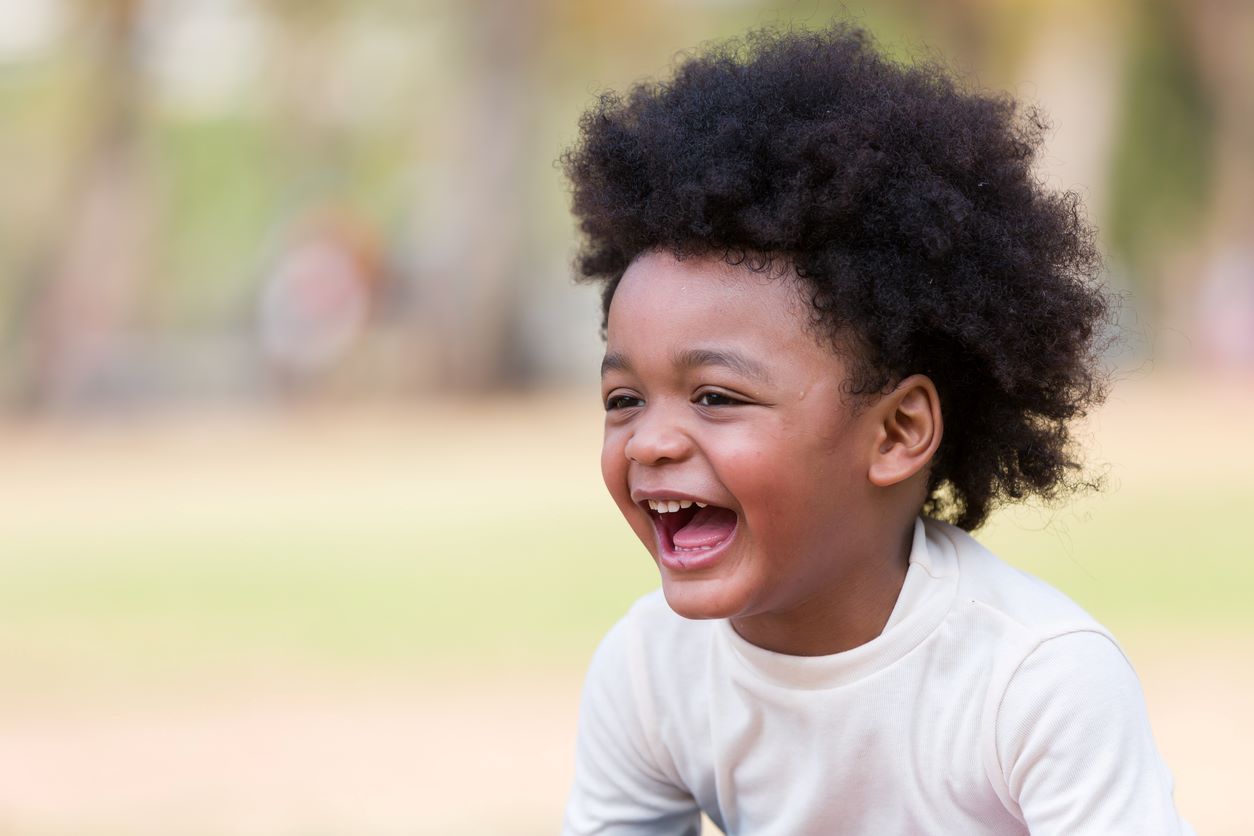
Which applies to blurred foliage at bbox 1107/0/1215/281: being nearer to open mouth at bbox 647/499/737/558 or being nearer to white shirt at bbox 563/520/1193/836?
white shirt at bbox 563/520/1193/836

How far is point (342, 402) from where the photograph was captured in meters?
16.1

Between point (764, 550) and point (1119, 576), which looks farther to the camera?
point (1119, 576)

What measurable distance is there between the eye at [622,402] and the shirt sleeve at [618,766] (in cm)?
49

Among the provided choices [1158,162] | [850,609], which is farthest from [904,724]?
[1158,162]

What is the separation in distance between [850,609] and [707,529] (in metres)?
Result: 0.28

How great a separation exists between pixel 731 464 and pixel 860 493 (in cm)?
24

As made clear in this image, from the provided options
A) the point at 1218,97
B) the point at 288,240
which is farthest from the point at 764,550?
the point at 1218,97

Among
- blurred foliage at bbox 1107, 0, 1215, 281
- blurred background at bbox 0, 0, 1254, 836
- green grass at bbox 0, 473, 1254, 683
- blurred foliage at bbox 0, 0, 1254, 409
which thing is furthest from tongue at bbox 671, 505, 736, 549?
blurred foliage at bbox 1107, 0, 1215, 281

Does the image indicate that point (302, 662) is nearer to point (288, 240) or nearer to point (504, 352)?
point (504, 352)

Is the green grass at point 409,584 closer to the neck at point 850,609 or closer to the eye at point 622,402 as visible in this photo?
the neck at point 850,609

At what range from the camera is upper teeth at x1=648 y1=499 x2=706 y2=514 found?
2.42m

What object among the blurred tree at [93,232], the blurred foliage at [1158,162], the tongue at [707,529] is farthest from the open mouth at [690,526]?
the blurred foliage at [1158,162]

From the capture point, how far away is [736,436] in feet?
7.75

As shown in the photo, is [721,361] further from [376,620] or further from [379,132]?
[379,132]
